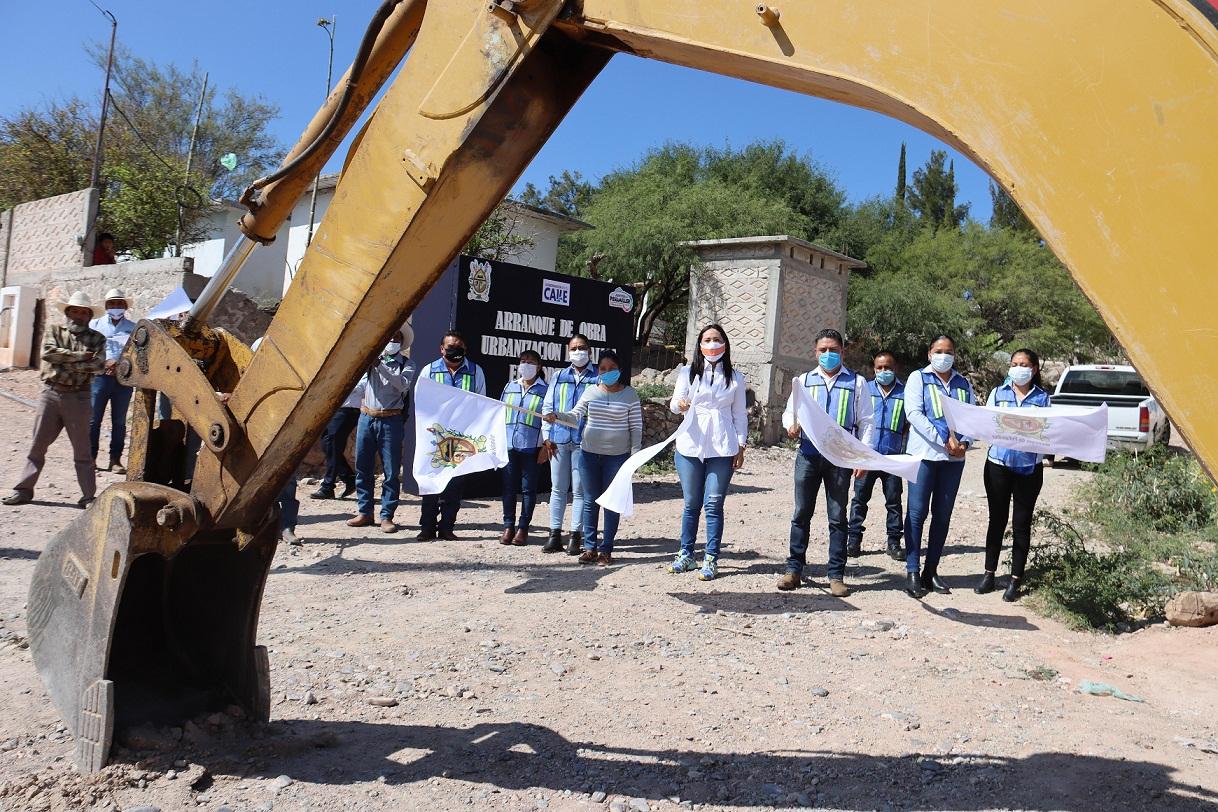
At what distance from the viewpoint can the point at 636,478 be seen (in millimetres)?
12797

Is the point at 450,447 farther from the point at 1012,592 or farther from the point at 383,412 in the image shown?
the point at 1012,592

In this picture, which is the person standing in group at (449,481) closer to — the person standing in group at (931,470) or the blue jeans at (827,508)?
the blue jeans at (827,508)

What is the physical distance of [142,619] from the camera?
355cm

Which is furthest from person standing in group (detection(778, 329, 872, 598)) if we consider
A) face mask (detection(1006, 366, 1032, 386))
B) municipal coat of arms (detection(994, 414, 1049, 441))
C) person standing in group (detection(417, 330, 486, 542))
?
person standing in group (detection(417, 330, 486, 542))

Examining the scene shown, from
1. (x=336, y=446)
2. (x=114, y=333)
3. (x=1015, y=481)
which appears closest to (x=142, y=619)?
(x=1015, y=481)

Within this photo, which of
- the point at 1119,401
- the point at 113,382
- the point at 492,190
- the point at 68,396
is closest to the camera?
the point at 492,190

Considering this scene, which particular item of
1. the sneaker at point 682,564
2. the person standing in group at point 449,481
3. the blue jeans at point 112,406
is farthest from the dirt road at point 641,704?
the blue jeans at point 112,406

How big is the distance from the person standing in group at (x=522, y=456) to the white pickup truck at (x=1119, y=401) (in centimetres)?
1112

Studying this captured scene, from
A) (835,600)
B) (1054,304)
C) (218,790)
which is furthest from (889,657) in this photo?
(1054,304)

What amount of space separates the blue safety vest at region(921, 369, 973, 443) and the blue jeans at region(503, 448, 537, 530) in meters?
3.50

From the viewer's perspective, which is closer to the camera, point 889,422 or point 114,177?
point 889,422

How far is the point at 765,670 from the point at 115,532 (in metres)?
3.19

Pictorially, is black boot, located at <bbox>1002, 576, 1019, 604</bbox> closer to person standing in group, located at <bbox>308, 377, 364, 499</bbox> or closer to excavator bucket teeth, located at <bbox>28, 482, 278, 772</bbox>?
excavator bucket teeth, located at <bbox>28, 482, 278, 772</bbox>

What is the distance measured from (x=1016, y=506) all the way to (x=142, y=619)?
232 inches
